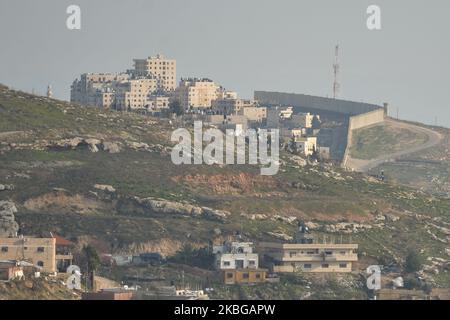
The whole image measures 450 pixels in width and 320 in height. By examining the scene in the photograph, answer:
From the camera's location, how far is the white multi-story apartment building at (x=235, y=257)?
486ft

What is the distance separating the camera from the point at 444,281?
153m

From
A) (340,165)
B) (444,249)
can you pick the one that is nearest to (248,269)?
(444,249)

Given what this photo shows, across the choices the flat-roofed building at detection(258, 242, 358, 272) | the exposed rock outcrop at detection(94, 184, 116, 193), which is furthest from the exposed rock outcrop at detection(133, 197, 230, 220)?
the flat-roofed building at detection(258, 242, 358, 272)

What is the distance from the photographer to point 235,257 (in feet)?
488

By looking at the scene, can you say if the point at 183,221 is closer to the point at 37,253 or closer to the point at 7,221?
the point at 7,221

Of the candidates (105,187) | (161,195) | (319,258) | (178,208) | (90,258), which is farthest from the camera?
(161,195)

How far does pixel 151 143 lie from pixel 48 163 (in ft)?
35.0

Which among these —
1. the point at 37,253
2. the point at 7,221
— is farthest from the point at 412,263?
the point at 37,253

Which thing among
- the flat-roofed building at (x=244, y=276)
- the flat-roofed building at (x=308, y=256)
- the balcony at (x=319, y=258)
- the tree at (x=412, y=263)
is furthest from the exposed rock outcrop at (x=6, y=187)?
the tree at (x=412, y=263)

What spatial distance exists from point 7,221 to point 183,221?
37.8 feet

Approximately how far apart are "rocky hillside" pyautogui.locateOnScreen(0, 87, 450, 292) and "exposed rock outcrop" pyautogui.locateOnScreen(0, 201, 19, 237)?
757 millimetres

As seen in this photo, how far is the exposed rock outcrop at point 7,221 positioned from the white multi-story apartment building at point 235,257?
999 centimetres

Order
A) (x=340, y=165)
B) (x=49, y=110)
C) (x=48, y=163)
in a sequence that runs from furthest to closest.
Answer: (x=340, y=165)
(x=49, y=110)
(x=48, y=163)
